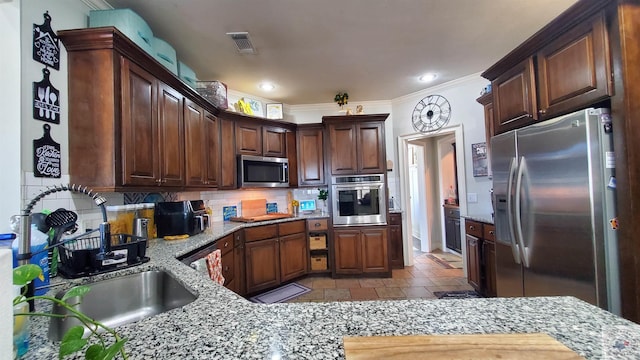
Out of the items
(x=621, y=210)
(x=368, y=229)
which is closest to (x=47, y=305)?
(x=621, y=210)

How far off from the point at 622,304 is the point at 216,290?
6.99 feet

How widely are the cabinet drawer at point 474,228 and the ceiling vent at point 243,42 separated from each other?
9.62 ft

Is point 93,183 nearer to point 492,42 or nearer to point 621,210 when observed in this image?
point 621,210

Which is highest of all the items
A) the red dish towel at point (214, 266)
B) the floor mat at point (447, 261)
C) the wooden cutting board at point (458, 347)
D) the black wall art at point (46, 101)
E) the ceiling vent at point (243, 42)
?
the ceiling vent at point (243, 42)

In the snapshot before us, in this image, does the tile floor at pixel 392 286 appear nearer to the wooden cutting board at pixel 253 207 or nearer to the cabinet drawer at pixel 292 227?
the cabinet drawer at pixel 292 227

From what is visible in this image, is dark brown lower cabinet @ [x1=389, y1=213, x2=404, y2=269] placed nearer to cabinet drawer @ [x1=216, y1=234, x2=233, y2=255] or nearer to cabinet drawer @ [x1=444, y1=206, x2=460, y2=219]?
cabinet drawer @ [x1=444, y1=206, x2=460, y2=219]

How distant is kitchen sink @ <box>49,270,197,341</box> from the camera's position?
4.05 ft

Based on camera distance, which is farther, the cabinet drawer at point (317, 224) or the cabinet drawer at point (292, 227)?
the cabinet drawer at point (317, 224)

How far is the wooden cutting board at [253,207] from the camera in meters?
3.62

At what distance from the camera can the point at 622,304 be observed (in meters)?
1.41

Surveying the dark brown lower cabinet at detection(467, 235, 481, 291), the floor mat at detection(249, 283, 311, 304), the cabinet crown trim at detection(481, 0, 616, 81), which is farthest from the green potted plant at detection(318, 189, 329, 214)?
the cabinet crown trim at detection(481, 0, 616, 81)

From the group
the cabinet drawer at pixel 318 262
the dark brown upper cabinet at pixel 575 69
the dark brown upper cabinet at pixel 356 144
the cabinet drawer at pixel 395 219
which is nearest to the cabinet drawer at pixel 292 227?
the cabinet drawer at pixel 318 262

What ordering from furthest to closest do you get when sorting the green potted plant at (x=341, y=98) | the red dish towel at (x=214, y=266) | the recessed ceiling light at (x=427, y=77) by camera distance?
the green potted plant at (x=341, y=98)
the recessed ceiling light at (x=427, y=77)
the red dish towel at (x=214, y=266)

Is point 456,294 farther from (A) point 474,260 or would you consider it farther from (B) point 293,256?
(B) point 293,256
